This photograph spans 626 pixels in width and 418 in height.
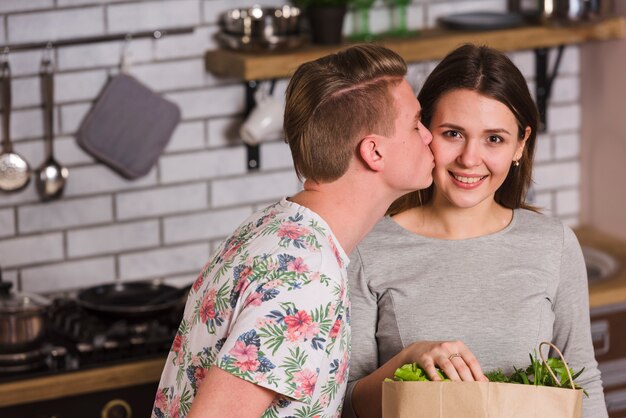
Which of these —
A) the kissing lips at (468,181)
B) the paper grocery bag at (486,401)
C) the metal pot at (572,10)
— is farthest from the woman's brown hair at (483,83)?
the metal pot at (572,10)

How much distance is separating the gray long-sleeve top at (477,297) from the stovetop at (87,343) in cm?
100

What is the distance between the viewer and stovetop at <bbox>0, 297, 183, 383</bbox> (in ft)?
9.23

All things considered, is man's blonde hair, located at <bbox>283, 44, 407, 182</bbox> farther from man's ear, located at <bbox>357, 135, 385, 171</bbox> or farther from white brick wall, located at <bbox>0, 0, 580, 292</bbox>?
white brick wall, located at <bbox>0, 0, 580, 292</bbox>

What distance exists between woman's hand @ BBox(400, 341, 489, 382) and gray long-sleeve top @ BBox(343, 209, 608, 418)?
0.73 ft

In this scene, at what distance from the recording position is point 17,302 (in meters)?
2.88

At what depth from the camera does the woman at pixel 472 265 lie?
2.04 m

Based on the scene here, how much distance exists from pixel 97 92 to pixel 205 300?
1.63 m

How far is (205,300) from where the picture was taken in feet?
5.58

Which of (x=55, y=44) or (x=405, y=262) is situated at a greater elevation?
(x=55, y=44)

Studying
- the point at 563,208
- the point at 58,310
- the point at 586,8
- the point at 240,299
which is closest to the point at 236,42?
the point at 58,310

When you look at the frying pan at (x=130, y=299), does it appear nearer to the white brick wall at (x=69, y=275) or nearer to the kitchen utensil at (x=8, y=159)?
the white brick wall at (x=69, y=275)

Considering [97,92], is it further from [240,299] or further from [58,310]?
[240,299]

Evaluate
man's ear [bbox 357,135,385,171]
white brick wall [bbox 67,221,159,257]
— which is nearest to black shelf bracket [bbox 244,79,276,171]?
white brick wall [bbox 67,221,159,257]

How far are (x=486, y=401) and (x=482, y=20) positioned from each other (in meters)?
2.02
